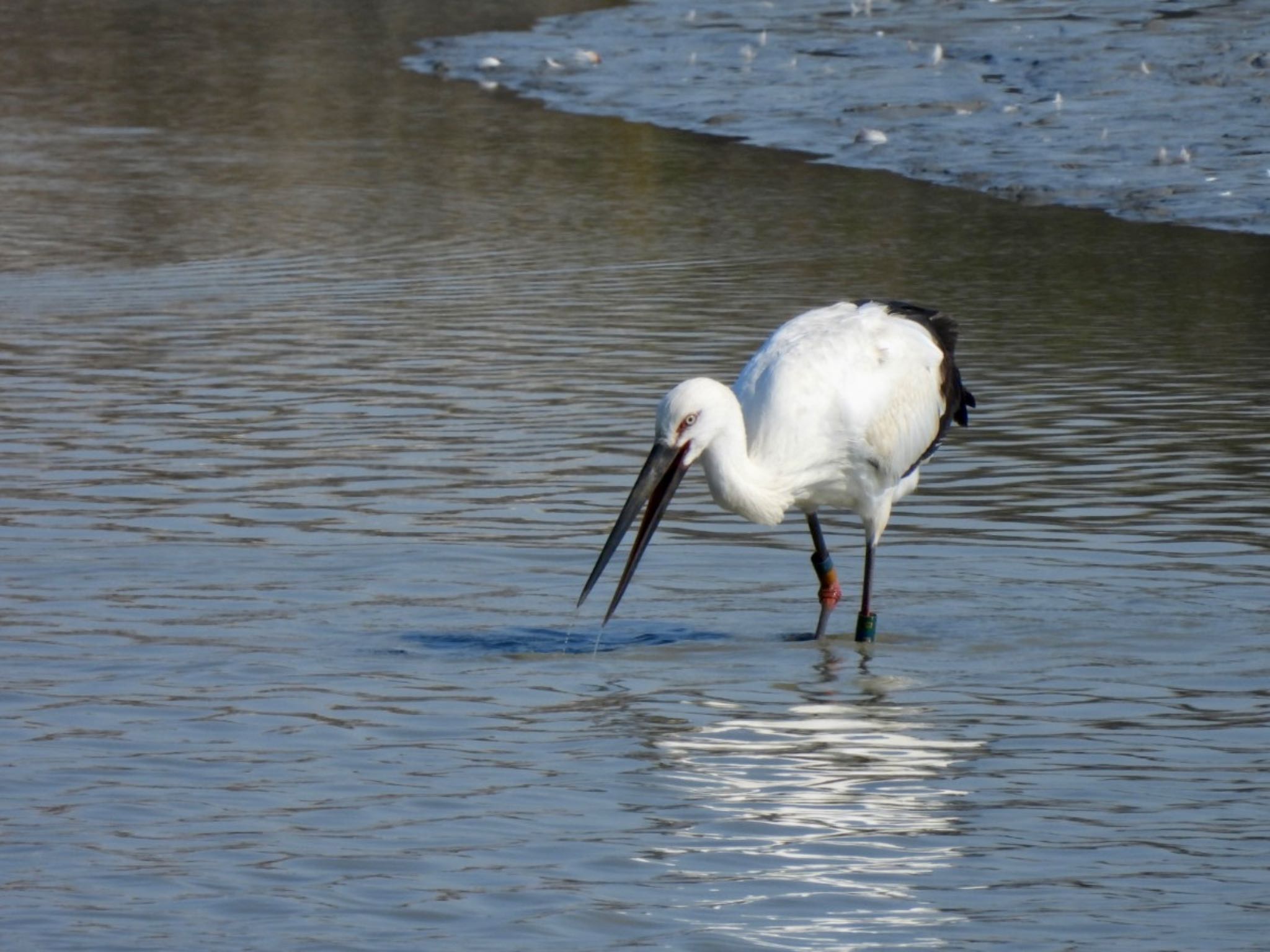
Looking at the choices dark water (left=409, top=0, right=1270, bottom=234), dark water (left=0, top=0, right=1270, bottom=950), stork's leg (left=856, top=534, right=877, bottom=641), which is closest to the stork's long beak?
dark water (left=0, top=0, right=1270, bottom=950)

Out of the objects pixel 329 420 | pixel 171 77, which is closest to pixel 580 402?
pixel 329 420

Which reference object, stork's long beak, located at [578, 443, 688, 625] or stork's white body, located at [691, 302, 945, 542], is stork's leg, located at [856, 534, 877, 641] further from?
stork's long beak, located at [578, 443, 688, 625]

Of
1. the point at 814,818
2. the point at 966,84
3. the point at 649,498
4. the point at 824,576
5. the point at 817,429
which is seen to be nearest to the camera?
the point at 814,818

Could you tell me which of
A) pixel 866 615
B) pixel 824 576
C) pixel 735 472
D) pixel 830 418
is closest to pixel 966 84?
pixel 824 576

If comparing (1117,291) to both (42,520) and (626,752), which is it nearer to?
(42,520)

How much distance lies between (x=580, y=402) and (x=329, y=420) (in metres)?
1.14

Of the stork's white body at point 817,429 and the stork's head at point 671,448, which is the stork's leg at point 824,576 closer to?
the stork's white body at point 817,429

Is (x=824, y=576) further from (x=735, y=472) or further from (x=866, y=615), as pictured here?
(x=735, y=472)

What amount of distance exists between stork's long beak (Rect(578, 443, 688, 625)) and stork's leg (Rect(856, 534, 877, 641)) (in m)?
0.79

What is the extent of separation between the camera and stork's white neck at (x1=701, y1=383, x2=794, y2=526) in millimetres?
→ 7496

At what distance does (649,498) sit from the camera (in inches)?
297

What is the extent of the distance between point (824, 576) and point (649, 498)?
0.92 metres

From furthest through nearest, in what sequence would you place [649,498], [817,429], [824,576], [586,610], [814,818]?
[824,576] → [586,610] → [817,429] → [649,498] → [814,818]

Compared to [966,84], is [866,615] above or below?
below
